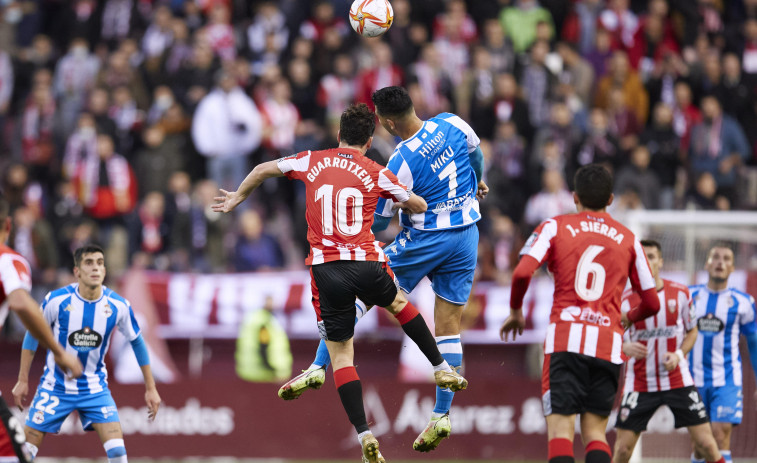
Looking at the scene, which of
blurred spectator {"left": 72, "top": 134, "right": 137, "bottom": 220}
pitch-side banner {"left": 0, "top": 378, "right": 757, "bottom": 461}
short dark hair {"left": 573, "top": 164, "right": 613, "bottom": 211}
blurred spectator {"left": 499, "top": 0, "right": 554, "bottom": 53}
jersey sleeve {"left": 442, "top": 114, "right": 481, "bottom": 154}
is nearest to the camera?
short dark hair {"left": 573, "top": 164, "right": 613, "bottom": 211}

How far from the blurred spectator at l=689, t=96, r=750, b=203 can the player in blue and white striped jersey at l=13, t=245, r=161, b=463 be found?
10461mm

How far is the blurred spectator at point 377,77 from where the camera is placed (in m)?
17.8

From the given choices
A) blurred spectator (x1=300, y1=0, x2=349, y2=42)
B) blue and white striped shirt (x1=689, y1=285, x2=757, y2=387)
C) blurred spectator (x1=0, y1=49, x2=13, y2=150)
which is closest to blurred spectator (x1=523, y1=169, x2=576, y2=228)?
blue and white striped shirt (x1=689, y1=285, x2=757, y2=387)

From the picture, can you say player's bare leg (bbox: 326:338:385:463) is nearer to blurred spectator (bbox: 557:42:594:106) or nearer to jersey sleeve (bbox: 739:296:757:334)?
jersey sleeve (bbox: 739:296:757:334)

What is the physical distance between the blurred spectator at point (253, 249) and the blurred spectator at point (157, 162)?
178 cm

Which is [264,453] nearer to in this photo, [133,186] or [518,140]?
[133,186]

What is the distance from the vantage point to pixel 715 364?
12.0 metres

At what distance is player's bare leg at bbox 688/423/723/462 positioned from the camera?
1079 centimetres

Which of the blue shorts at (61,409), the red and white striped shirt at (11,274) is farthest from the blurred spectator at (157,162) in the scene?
the red and white striped shirt at (11,274)

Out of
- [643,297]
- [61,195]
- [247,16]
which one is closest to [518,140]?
[247,16]

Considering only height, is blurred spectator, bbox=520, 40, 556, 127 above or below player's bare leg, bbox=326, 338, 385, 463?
above

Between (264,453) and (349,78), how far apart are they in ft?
20.2

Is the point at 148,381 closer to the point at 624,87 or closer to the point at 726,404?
the point at 726,404

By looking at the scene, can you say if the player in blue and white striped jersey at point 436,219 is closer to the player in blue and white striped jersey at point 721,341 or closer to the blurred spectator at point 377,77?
the player in blue and white striped jersey at point 721,341
